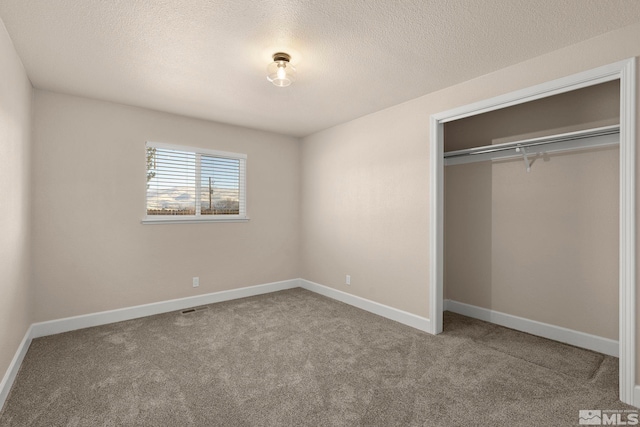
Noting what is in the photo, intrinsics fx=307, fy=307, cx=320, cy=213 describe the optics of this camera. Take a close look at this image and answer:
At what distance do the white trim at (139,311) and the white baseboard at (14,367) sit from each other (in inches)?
7.3

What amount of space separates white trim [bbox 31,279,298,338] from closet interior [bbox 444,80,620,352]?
2.87 m

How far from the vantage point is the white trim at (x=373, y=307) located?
11.4ft

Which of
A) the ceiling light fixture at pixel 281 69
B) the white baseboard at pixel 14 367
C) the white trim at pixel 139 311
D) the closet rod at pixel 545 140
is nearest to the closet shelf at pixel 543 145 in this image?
the closet rod at pixel 545 140

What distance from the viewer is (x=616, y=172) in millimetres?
2781

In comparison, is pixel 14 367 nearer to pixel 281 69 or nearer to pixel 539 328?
pixel 281 69

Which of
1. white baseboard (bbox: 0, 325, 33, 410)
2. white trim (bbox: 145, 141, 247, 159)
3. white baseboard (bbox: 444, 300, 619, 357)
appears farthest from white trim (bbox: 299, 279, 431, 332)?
white baseboard (bbox: 0, 325, 33, 410)

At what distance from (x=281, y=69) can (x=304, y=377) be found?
99.2 inches

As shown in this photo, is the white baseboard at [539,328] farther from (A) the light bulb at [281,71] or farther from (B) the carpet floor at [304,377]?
(A) the light bulb at [281,71]

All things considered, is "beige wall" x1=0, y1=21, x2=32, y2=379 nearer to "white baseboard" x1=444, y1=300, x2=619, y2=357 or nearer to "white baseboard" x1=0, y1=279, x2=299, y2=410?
"white baseboard" x1=0, y1=279, x2=299, y2=410

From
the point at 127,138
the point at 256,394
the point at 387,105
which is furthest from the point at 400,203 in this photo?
the point at 127,138

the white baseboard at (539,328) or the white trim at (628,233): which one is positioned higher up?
the white trim at (628,233)

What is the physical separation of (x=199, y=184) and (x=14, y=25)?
8.04ft

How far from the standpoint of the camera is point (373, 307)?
4055 millimetres

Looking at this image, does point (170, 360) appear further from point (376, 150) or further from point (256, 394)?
point (376, 150)
